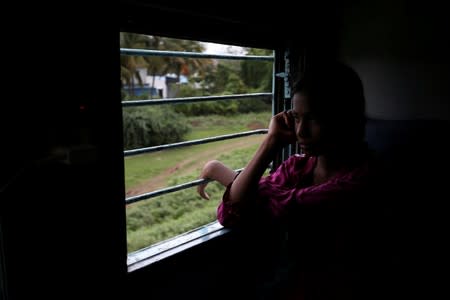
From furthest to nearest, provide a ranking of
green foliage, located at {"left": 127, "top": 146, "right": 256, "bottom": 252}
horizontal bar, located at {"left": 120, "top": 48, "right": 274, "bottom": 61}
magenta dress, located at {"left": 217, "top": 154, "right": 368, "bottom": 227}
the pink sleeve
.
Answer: green foliage, located at {"left": 127, "top": 146, "right": 256, "bottom": 252} → the pink sleeve → magenta dress, located at {"left": 217, "top": 154, "right": 368, "bottom": 227} → horizontal bar, located at {"left": 120, "top": 48, "right": 274, "bottom": 61}

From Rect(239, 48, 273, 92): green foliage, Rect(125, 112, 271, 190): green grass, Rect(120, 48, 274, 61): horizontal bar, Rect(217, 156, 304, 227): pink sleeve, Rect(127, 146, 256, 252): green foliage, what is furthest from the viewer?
Rect(239, 48, 273, 92): green foliage

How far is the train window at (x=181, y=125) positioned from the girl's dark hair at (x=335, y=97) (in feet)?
1.21

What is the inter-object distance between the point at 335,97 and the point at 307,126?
0.37 feet

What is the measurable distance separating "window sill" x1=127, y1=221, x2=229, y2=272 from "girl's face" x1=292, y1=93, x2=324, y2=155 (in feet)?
1.44

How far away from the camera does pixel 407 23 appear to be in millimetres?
1525

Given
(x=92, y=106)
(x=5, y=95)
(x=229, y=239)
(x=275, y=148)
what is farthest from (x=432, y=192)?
(x=5, y=95)

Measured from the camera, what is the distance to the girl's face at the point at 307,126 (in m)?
1.08

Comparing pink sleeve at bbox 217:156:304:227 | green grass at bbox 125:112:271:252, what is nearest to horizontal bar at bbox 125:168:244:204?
pink sleeve at bbox 217:156:304:227

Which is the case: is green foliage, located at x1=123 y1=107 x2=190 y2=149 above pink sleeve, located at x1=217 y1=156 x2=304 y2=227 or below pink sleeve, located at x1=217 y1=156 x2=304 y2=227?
above

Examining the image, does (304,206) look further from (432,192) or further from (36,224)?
(36,224)

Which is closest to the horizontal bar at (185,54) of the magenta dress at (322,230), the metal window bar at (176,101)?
the metal window bar at (176,101)

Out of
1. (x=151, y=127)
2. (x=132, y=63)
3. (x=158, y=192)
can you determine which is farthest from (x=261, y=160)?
(x=132, y=63)

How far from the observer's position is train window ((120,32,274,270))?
4.10 feet

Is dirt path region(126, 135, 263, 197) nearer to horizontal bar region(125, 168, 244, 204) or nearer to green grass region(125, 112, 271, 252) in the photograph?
green grass region(125, 112, 271, 252)
